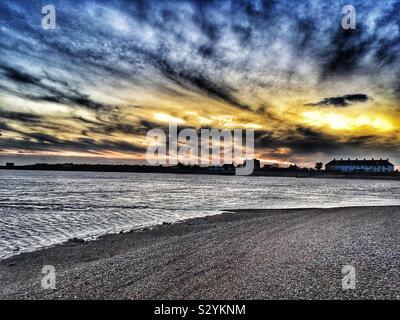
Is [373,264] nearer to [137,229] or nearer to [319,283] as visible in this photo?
[319,283]

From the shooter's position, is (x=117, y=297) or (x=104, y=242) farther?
(x=104, y=242)

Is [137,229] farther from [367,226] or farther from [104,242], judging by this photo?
[367,226]

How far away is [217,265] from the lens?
8.10 meters

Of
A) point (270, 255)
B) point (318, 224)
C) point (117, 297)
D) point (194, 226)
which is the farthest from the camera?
point (194, 226)

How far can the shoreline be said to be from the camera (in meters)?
6.42

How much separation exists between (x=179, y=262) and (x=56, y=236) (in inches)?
325

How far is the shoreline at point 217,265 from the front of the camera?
6.42 m

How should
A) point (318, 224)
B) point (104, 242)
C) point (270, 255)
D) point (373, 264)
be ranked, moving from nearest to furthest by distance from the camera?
1. point (373, 264)
2. point (270, 255)
3. point (104, 242)
4. point (318, 224)

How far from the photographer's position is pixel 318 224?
1499 cm
